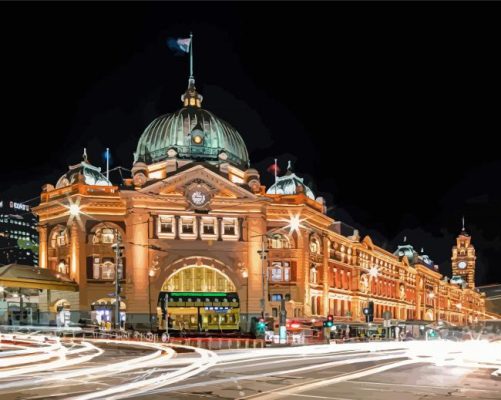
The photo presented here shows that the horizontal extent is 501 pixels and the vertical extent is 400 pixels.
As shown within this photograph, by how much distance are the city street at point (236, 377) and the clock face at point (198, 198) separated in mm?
47301

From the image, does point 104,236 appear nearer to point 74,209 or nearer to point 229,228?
point 74,209

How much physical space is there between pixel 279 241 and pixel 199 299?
1321cm

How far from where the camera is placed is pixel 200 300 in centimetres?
8156

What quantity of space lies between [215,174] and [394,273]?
63.8m

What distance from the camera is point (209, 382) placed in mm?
22359

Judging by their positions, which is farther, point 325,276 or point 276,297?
point 325,276

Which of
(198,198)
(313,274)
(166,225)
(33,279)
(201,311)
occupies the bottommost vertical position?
(201,311)

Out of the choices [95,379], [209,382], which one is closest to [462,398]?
[209,382]

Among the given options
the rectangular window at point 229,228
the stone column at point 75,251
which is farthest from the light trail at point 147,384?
the rectangular window at point 229,228

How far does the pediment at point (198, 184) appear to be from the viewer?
8138 cm

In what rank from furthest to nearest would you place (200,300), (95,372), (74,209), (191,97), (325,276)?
(191,97) < (325,276) < (200,300) < (74,209) < (95,372)

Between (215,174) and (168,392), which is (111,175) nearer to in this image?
(215,174)

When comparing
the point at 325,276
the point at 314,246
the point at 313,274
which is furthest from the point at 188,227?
the point at 325,276

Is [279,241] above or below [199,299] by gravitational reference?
above
